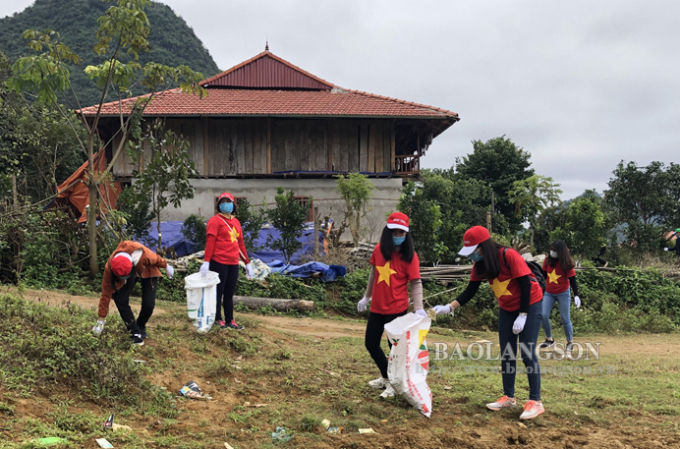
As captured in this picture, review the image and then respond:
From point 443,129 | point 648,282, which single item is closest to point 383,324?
point 648,282

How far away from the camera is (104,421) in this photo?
4.05 m

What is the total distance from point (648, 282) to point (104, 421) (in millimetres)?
13303

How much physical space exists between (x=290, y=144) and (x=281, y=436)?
53.3 ft

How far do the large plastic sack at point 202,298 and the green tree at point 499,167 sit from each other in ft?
81.6

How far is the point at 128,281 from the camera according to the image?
5.91 metres

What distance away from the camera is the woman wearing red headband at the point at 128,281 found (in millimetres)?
5664

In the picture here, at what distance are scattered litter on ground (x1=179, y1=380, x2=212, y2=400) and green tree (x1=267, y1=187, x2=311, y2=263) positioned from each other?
8.25 metres

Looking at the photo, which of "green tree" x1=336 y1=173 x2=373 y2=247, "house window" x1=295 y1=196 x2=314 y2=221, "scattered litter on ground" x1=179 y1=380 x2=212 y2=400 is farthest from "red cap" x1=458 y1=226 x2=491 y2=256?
"green tree" x1=336 y1=173 x2=373 y2=247

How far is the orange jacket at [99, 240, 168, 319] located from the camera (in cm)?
570

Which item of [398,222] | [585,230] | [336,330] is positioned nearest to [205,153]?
[336,330]

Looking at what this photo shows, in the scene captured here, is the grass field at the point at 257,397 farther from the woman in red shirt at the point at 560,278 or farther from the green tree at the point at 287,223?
the green tree at the point at 287,223

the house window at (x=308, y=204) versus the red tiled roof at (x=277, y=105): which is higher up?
the red tiled roof at (x=277, y=105)

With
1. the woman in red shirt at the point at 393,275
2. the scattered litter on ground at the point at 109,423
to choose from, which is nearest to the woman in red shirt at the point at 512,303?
the woman in red shirt at the point at 393,275

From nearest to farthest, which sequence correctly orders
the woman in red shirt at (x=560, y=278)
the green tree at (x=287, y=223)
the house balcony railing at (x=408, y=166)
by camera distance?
1. the woman in red shirt at (x=560, y=278)
2. the green tree at (x=287, y=223)
3. the house balcony railing at (x=408, y=166)
